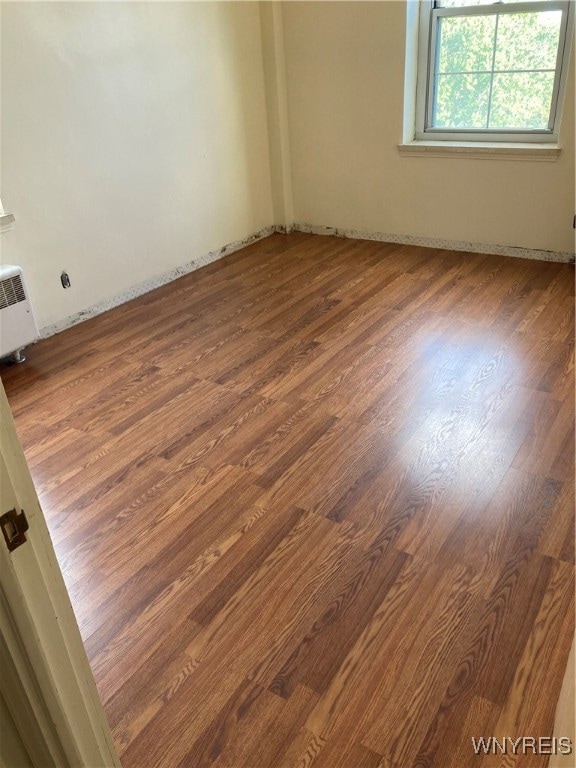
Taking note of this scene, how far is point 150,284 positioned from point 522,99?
271 cm

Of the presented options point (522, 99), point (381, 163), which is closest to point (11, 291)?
point (381, 163)

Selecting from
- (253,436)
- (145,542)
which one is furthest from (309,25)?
(145,542)

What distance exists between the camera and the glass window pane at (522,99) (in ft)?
12.3

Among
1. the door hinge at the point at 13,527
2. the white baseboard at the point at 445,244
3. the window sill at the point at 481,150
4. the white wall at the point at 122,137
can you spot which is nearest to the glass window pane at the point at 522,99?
the window sill at the point at 481,150

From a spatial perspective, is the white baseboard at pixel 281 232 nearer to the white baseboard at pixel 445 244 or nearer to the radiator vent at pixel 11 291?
the white baseboard at pixel 445 244

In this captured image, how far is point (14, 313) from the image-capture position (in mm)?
3002

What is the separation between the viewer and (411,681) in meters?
1.48

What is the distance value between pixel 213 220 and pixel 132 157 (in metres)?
0.88

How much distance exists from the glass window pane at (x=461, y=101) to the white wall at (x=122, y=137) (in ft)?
4.41

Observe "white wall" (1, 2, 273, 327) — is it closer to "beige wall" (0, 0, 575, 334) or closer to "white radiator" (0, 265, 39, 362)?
"beige wall" (0, 0, 575, 334)

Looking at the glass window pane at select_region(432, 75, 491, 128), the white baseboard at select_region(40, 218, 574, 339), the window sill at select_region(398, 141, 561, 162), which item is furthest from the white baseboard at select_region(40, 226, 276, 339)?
the glass window pane at select_region(432, 75, 491, 128)

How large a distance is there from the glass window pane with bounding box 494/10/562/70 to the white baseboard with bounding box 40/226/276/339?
84.0 inches

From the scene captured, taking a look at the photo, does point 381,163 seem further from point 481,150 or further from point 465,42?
point 465,42

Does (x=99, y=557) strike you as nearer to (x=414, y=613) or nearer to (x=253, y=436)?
(x=253, y=436)
